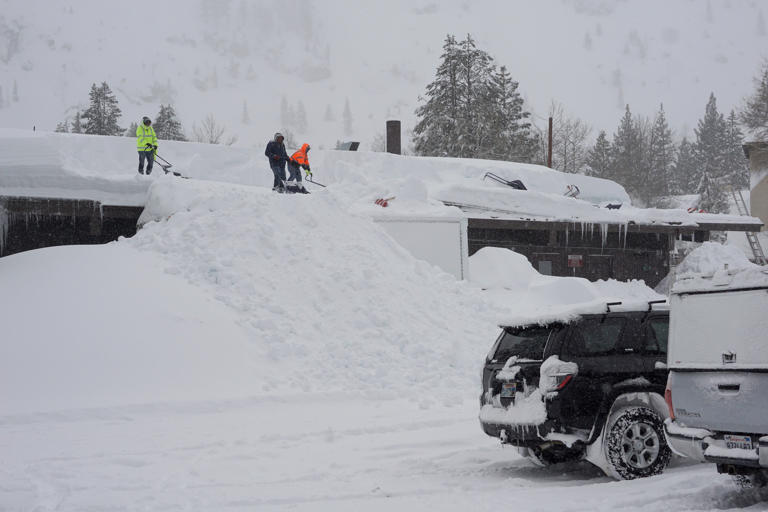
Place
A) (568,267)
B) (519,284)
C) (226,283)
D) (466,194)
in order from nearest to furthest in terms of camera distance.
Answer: (226,283)
(519,284)
(466,194)
(568,267)

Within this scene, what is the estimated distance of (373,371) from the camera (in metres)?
13.2

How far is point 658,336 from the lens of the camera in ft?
26.2

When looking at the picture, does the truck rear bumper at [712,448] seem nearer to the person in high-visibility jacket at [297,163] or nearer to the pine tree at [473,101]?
the person in high-visibility jacket at [297,163]

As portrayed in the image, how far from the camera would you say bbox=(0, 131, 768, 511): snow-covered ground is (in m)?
7.21

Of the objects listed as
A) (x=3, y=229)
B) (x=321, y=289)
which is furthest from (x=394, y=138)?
A: (x=321, y=289)

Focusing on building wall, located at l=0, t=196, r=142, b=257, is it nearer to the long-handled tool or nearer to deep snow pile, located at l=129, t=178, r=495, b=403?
deep snow pile, located at l=129, t=178, r=495, b=403

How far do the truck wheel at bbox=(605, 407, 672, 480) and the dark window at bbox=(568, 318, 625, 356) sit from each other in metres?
0.63

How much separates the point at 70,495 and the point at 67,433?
311 cm

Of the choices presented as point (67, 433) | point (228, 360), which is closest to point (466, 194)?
point (228, 360)

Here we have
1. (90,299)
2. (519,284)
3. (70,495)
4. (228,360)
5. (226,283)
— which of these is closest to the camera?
(70,495)

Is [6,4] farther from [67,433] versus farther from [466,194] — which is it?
[67,433]

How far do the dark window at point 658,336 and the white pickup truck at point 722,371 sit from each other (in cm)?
117

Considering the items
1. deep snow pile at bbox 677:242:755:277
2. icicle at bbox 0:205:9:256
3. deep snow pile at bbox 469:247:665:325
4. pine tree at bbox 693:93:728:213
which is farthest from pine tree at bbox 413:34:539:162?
pine tree at bbox 693:93:728:213

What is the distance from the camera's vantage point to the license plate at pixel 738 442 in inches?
237
